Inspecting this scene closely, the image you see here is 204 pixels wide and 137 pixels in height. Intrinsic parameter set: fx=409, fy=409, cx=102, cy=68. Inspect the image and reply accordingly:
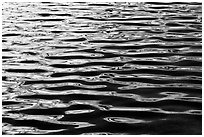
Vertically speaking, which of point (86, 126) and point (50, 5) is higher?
point (50, 5)

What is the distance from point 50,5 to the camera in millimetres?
30516

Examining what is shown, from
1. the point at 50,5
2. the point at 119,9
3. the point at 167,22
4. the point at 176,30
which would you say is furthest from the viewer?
the point at 50,5

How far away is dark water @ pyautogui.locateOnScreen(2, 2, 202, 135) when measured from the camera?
31.7ft

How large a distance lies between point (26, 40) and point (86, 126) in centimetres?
979

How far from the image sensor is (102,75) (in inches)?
516

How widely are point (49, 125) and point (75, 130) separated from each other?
2.24 ft

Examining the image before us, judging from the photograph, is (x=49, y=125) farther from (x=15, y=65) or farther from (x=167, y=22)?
(x=167, y=22)

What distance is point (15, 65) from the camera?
1444cm

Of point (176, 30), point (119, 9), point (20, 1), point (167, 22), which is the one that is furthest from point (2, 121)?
point (20, 1)

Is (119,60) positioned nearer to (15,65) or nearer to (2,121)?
(15,65)

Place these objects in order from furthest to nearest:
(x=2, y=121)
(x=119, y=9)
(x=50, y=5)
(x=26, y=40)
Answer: (x=50, y=5) < (x=119, y=9) < (x=26, y=40) < (x=2, y=121)

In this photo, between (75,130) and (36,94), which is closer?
(75,130)

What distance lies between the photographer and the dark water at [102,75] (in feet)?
31.7

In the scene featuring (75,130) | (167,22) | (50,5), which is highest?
(50,5)
